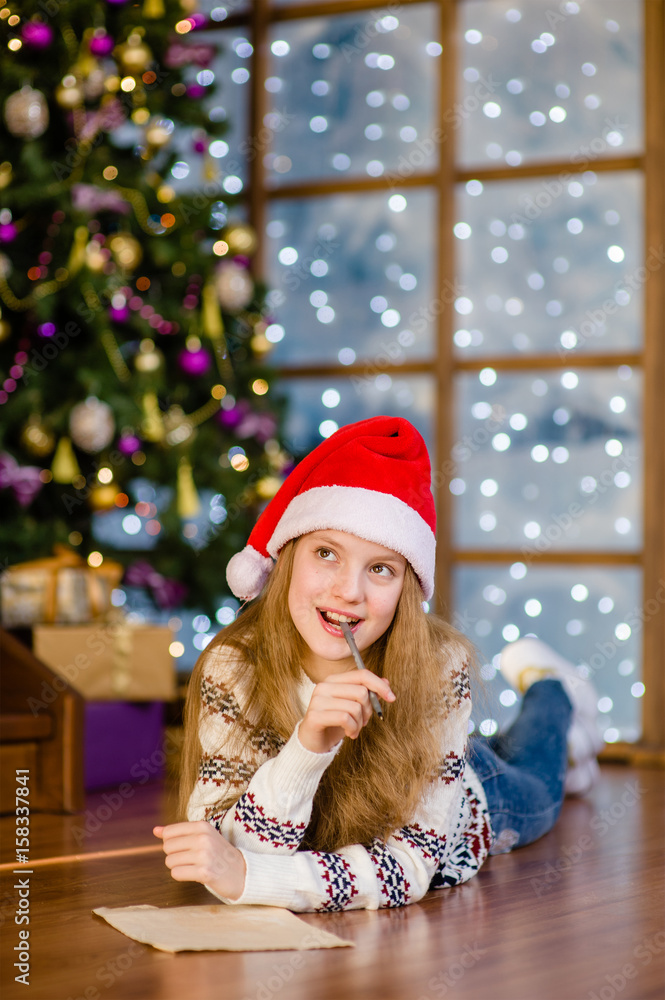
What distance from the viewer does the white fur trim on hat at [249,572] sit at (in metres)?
1.52

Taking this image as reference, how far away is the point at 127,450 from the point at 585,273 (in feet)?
4.75

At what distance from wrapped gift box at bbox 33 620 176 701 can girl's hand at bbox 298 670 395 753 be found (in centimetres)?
140

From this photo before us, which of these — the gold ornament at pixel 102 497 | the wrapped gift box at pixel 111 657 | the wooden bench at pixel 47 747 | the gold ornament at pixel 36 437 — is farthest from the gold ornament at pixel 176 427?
the wooden bench at pixel 47 747

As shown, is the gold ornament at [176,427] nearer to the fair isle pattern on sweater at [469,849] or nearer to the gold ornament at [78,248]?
the gold ornament at [78,248]

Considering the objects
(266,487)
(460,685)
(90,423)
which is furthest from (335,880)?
(266,487)

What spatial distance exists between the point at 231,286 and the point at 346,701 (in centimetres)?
210

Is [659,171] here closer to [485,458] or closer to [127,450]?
[485,458]

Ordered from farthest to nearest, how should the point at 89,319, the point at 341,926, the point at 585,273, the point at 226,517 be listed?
the point at 585,273 → the point at 226,517 → the point at 89,319 → the point at 341,926

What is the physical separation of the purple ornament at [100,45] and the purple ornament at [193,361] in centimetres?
79

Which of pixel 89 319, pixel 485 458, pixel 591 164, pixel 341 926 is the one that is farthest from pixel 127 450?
pixel 341 926

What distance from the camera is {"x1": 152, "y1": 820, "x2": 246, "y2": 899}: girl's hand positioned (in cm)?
121

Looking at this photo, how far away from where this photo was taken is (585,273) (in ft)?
10.9

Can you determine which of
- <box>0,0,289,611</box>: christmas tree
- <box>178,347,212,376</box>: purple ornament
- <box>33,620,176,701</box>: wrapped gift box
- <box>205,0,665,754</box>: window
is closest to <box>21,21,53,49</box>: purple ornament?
<box>0,0,289,611</box>: christmas tree

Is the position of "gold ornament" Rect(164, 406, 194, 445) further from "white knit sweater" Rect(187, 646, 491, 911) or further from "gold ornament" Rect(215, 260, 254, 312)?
"white knit sweater" Rect(187, 646, 491, 911)
